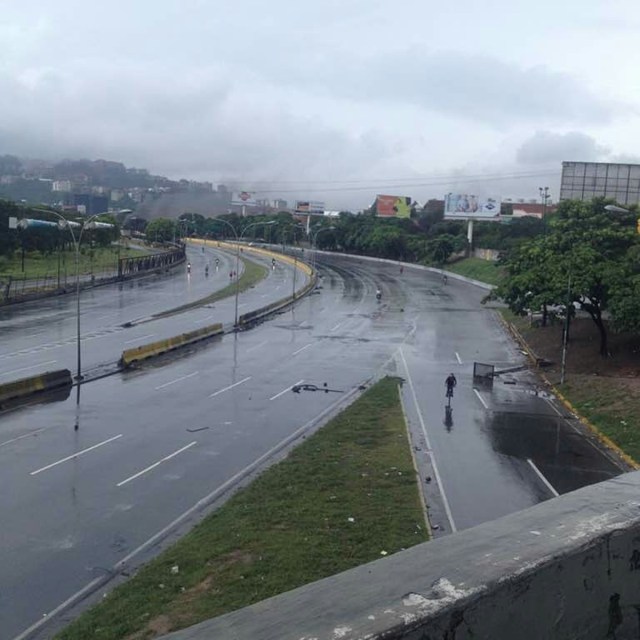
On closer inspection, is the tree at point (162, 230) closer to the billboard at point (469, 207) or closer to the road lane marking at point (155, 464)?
the billboard at point (469, 207)

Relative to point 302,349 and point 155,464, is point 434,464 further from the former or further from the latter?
point 302,349

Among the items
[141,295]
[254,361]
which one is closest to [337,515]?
[254,361]

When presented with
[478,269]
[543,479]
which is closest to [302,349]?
[543,479]

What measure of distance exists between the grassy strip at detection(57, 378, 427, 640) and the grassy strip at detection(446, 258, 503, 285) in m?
60.0

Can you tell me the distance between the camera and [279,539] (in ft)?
44.9

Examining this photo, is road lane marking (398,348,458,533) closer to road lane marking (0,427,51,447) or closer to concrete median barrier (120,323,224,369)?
road lane marking (0,427,51,447)

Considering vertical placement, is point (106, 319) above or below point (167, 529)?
below

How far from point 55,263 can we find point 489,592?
80511 mm

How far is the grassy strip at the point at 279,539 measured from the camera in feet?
36.6

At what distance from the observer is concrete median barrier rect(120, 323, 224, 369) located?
33400 mm

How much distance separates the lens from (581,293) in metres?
32.7

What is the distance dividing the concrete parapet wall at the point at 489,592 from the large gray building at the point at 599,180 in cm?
6590

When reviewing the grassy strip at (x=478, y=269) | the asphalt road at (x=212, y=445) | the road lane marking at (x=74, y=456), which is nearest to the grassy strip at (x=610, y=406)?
the asphalt road at (x=212, y=445)

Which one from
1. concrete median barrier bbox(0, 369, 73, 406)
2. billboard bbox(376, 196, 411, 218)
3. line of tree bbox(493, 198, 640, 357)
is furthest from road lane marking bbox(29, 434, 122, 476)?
billboard bbox(376, 196, 411, 218)
